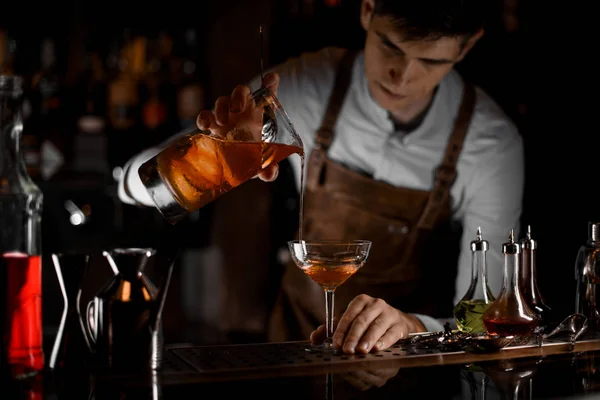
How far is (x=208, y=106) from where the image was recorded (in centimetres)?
343

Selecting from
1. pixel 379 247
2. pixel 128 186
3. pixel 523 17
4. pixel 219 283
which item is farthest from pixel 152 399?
pixel 523 17

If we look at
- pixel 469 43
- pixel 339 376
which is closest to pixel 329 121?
pixel 469 43

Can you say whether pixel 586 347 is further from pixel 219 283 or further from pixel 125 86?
pixel 125 86

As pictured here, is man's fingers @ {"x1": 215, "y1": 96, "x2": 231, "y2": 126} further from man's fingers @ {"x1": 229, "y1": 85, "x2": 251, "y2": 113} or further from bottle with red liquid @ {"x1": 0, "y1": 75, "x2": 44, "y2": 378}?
bottle with red liquid @ {"x1": 0, "y1": 75, "x2": 44, "y2": 378}

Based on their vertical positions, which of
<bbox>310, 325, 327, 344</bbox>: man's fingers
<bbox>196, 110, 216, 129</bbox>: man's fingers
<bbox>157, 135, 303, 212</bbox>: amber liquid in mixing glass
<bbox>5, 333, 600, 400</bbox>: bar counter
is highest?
<bbox>196, 110, 216, 129</bbox>: man's fingers

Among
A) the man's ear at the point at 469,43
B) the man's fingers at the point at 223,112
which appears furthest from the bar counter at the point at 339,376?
the man's ear at the point at 469,43

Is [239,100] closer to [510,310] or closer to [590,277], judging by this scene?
[510,310]

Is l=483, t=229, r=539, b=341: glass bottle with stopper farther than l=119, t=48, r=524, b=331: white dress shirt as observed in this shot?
No

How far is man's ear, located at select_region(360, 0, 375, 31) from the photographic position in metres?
2.87

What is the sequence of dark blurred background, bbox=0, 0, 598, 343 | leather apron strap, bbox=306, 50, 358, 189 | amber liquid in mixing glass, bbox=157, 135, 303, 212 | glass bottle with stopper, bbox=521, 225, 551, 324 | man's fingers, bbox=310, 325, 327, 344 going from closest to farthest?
amber liquid in mixing glass, bbox=157, 135, 303, 212 < man's fingers, bbox=310, 325, 327, 344 < glass bottle with stopper, bbox=521, 225, 551, 324 < leather apron strap, bbox=306, 50, 358, 189 < dark blurred background, bbox=0, 0, 598, 343

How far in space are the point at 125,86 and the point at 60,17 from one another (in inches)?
16.2

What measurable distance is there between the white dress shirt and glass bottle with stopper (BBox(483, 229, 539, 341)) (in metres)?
1.40

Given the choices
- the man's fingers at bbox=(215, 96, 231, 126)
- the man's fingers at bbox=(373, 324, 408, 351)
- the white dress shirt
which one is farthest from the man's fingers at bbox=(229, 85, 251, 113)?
the white dress shirt

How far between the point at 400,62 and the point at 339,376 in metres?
1.73
